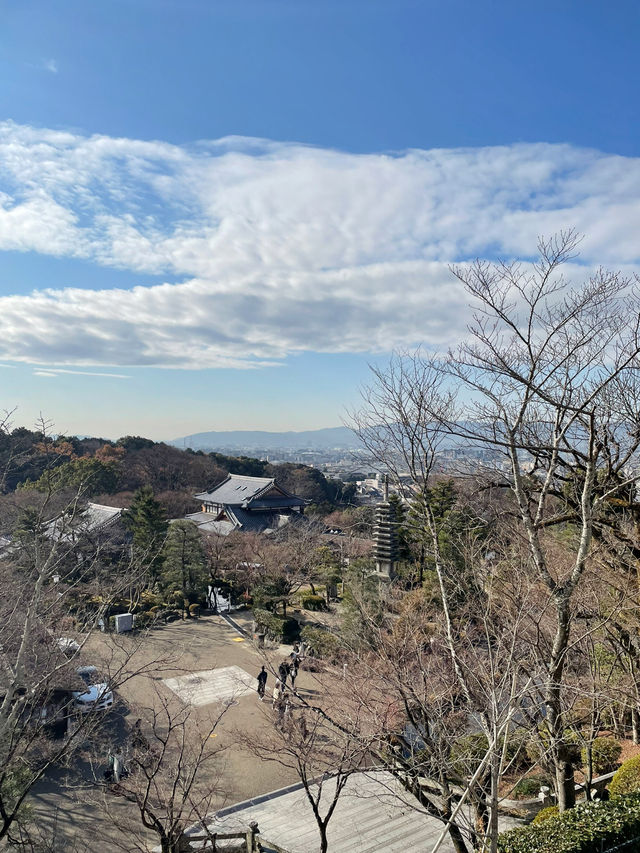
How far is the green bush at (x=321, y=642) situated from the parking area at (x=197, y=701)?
788 mm

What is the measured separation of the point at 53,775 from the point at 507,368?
1062 centimetres

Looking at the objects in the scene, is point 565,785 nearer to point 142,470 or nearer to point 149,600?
point 149,600

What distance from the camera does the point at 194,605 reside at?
69.2 feet

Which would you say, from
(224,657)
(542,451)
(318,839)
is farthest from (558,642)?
(224,657)

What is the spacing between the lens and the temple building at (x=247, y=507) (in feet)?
102

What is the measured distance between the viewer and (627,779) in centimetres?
786

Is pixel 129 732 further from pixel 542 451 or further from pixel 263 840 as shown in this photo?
pixel 542 451

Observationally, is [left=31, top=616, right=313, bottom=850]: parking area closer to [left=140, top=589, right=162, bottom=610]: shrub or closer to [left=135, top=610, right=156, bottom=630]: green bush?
→ [left=135, top=610, right=156, bottom=630]: green bush

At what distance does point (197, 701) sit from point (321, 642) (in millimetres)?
3998

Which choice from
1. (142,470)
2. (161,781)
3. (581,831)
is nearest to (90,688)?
(161,781)

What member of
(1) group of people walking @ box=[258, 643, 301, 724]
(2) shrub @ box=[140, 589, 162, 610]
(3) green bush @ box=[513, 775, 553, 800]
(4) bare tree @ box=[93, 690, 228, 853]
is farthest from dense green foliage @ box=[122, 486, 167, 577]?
(3) green bush @ box=[513, 775, 553, 800]

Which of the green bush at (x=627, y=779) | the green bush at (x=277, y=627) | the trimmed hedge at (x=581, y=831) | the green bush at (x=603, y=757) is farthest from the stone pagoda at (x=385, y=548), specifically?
the trimmed hedge at (x=581, y=831)

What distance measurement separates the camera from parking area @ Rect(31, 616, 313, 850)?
8898mm

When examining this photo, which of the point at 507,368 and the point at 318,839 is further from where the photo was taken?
the point at 318,839
